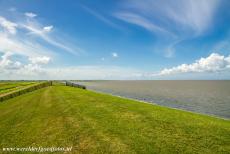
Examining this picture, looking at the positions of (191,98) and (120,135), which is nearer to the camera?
(120,135)

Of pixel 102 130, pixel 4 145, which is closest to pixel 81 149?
pixel 102 130

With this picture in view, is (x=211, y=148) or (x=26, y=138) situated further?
(x=26, y=138)

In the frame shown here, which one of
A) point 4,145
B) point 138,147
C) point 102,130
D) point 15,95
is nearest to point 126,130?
point 102,130

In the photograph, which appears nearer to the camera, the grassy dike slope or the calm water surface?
the grassy dike slope

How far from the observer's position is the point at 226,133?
1007cm

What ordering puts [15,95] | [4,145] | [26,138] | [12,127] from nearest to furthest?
[4,145], [26,138], [12,127], [15,95]

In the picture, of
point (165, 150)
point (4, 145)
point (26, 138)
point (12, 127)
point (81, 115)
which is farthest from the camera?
point (81, 115)

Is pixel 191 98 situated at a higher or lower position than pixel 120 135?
lower

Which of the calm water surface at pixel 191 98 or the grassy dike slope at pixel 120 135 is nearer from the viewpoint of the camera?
the grassy dike slope at pixel 120 135

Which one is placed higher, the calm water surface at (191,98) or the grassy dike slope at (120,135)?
the grassy dike slope at (120,135)

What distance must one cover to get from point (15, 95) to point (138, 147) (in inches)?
1453

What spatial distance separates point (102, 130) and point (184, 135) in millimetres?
5045

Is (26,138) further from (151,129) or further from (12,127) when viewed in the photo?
(151,129)

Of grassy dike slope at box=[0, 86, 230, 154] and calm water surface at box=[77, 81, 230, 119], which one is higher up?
grassy dike slope at box=[0, 86, 230, 154]
